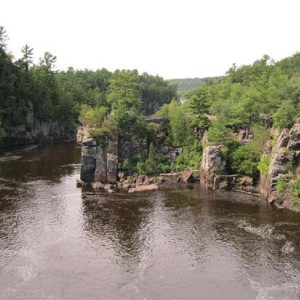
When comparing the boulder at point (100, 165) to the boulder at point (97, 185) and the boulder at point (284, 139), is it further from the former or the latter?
the boulder at point (284, 139)

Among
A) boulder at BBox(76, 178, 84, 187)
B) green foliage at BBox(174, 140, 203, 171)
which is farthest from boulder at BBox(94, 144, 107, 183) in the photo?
green foliage at BBox(174, 140, 203, 171)

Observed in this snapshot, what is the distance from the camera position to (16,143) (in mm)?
124500

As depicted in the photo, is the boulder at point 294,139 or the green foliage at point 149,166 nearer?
the boulder at point 294,139

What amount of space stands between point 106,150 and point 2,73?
209ft

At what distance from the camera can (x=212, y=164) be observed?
7369 centimetres

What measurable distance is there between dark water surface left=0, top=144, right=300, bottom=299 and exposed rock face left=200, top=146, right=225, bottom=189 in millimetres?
3476

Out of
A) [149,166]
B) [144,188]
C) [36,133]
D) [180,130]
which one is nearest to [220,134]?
[180,130]

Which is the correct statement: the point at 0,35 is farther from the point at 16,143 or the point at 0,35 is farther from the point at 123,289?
the point at 123,289

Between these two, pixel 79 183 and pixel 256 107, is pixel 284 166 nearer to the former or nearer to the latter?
pixel 256 107

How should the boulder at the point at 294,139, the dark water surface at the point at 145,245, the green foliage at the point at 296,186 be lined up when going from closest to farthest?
the dark water surface at the point at 145,245 < the green foliage at the point at 296,186 < the boulder at the point at 294,139

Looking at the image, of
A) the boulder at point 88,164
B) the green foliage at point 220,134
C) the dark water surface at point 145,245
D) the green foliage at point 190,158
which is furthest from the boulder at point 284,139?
the boulder at point 88,164

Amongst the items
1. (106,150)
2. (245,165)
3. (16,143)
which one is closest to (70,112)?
(16,143)

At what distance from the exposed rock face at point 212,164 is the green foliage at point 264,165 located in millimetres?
6691

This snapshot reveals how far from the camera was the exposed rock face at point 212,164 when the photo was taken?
7350 cm
